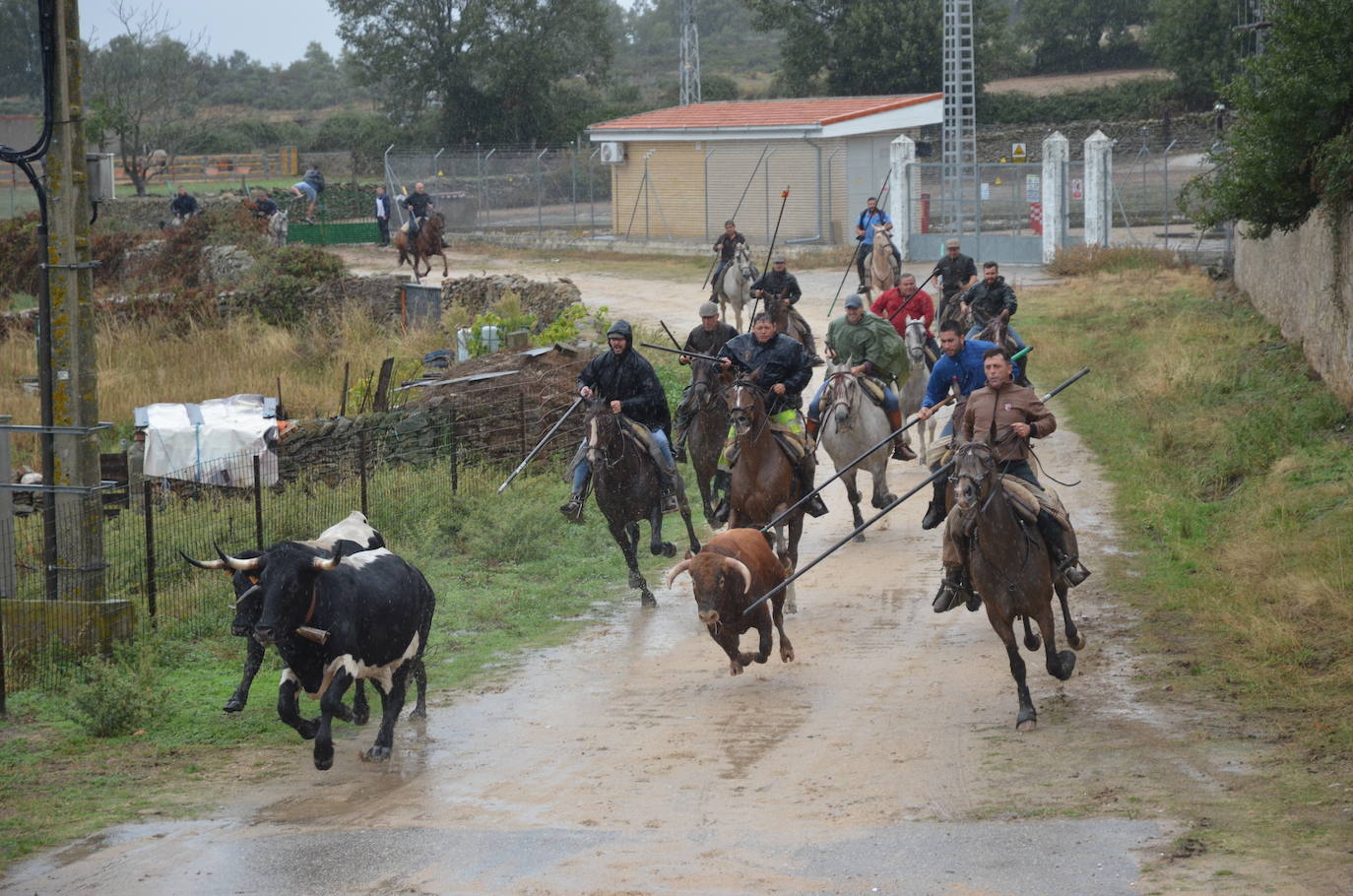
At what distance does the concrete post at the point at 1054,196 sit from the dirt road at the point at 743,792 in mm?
28427

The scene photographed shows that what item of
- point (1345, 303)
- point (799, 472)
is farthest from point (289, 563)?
point (1345, 303)

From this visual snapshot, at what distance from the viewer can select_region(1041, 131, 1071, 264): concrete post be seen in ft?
129

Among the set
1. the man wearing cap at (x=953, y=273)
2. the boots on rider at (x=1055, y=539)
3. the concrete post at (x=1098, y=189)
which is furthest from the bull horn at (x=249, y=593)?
the concrete post at (x=1098, y=189)

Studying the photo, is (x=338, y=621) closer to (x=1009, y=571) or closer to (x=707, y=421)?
(x=1009, y=571)

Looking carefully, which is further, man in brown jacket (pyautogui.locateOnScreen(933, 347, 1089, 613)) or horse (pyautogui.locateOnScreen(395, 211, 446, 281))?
horse (pyautogui.locateOnScreen(395, 211, 446, 281))

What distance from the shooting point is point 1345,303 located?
18375 millimetres

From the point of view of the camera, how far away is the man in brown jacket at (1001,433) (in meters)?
10.8

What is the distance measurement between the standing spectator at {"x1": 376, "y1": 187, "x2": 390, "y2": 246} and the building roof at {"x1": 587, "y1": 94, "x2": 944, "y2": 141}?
745 cm

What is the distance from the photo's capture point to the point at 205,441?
795 inches

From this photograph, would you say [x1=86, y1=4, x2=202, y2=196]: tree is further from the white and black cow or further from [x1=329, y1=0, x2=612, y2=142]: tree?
the white and black cow

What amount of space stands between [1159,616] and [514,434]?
9.72m

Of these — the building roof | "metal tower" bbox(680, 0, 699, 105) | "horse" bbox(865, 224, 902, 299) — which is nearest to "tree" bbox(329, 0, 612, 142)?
"metal tower" bbox(680, 0, 699, 105)

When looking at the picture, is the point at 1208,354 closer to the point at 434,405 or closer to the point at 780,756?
the point at 434,405

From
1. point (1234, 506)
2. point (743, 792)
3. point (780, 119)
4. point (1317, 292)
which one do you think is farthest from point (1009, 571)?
point (780, 119)
